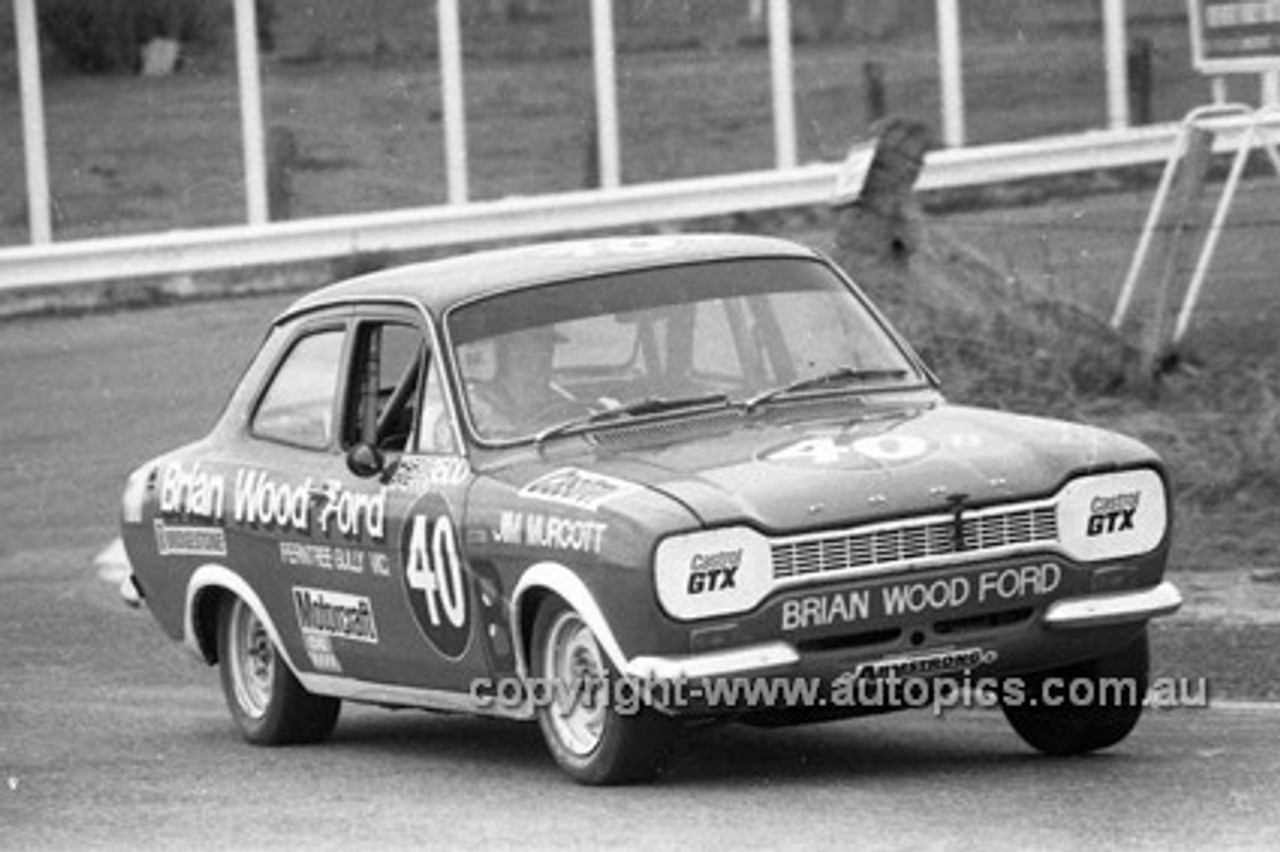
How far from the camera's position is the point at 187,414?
21.2 m

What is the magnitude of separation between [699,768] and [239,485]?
6.78ft

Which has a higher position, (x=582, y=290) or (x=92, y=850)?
(x=582, y=290)

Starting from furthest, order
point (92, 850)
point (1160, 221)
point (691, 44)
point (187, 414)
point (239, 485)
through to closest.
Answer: point (691, 44), point (187, 414), point (1160, 221), point (239, 485), point (92, 850)

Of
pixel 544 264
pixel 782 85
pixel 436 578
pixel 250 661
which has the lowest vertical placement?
pixel 250 661

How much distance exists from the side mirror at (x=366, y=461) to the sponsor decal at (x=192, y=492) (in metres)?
0.94

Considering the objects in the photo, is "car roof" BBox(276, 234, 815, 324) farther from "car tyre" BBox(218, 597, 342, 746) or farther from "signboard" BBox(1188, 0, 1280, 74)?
"signboard" BBox(1188, 0, 1280, 74)

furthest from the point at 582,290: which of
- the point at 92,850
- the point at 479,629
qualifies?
the point at 92,850

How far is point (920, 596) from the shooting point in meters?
9.30

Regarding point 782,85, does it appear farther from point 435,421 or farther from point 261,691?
point 435,421

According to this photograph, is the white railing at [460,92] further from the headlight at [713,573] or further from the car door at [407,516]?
the headlight at [713,573]

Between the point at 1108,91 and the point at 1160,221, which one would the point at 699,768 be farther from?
the point at 1108,91

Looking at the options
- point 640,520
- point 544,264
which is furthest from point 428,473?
point 640,520

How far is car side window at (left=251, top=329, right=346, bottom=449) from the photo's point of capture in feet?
36.8

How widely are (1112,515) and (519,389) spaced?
1843mm
